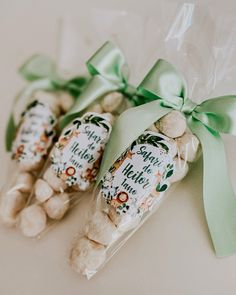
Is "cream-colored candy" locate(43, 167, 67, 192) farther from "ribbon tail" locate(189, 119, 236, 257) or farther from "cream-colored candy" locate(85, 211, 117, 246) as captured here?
"ribbon tail" locate(189, 119, 236, 257)

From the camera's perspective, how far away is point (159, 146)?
755 mm

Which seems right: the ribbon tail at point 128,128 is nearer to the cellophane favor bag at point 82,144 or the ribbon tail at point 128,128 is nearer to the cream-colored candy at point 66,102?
the cellophane favor bag at point 82,144

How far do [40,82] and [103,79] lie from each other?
17 centimetres

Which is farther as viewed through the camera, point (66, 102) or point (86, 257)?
point (66, 102)

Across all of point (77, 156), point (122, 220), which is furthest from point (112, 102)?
point (122, 220)

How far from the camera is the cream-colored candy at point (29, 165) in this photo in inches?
35.7

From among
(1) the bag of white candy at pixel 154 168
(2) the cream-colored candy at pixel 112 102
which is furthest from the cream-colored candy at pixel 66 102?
(1) the bag of white candy at pixel 154 168

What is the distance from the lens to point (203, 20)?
840 mm

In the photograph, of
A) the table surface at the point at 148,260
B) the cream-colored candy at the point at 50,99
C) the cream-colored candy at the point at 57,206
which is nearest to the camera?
the table surface at the point at 148,260

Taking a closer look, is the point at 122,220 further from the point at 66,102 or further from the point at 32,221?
the point at 66,102

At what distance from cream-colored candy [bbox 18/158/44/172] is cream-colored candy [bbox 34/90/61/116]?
0.36ft

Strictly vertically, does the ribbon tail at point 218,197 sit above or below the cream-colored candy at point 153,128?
below

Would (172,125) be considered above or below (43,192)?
above

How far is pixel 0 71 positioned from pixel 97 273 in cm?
63
